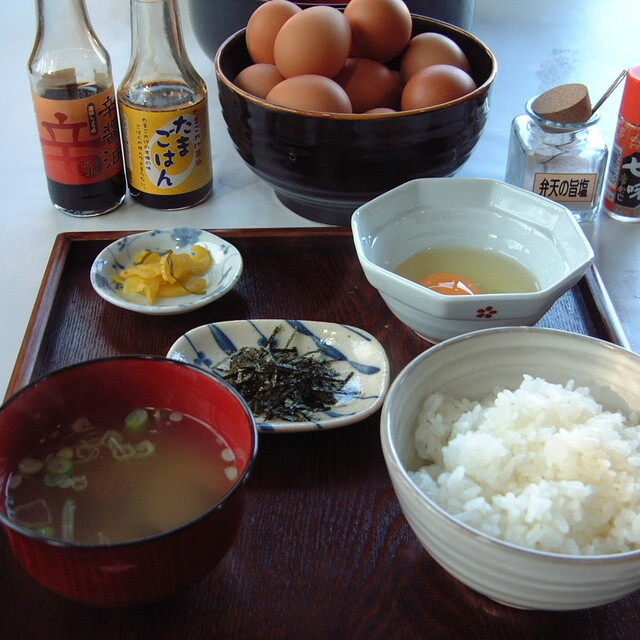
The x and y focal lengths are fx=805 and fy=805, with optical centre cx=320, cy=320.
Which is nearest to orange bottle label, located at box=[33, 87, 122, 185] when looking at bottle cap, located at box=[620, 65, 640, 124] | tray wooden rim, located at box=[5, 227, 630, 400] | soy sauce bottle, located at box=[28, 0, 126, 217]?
soy sauce bottle, located at box=[28, 0, 126, 217]

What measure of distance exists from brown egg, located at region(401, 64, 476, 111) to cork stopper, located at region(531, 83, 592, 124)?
18 cm

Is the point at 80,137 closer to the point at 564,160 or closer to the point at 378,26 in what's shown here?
the point at 378,26

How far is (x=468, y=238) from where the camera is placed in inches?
46.8

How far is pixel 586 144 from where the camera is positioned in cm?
141

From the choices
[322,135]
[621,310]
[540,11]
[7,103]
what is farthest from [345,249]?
[540,11]

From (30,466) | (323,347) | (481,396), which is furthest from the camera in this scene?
(323,347)

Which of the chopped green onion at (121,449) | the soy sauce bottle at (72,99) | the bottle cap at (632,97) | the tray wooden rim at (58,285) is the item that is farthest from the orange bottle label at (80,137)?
the bottle cap at (632,97)

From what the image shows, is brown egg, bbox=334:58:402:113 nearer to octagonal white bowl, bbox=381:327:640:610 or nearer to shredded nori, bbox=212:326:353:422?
shredded nori, bbox=212:326:353:422

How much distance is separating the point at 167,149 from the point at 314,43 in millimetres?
307

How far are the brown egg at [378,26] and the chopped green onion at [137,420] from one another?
0.81 metres

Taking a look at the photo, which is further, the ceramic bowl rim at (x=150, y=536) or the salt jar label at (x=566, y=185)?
the salt jar label at (x=566, y=185)

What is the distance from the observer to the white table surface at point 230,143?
1333 millimetres

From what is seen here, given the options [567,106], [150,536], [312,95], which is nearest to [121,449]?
[150,536]

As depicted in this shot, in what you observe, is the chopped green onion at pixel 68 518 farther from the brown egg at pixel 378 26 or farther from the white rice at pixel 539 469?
the brown egg at pixel 378 26
